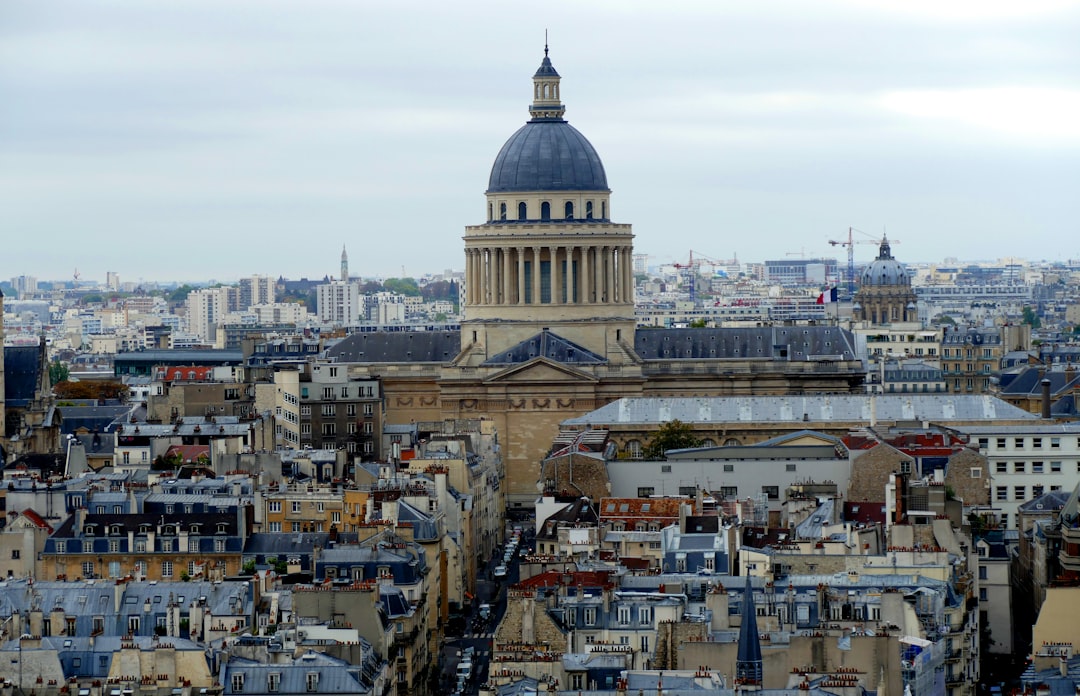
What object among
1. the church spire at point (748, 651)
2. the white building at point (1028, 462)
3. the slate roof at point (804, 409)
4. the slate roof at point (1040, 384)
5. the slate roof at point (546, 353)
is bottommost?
the church spire at point (748, 651)

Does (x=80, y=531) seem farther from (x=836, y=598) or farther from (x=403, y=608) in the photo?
(x=836, y=598)

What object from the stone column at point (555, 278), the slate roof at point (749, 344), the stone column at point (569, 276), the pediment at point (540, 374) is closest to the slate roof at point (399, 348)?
the stone column at point (555, 278)

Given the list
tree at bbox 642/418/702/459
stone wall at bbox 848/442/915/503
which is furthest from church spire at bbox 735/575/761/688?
tree at bbox 642/418/702/459

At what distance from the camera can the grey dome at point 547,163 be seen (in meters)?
184

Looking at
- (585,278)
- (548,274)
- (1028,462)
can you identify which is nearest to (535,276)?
(548,274)

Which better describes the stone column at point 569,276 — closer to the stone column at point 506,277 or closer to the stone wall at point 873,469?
the stone column at point 506,277

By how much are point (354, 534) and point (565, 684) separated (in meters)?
26.9

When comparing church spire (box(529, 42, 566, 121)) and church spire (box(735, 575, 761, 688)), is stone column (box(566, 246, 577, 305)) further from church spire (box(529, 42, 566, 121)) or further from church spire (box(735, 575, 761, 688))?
church spire (box(735, 575, 761, 688))

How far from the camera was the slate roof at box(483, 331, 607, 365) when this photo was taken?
178 m

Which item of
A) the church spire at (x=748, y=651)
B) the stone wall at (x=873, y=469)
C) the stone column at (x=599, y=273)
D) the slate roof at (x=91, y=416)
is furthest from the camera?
the stone column at (x=599, y=273)

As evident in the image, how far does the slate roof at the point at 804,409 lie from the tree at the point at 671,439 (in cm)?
194

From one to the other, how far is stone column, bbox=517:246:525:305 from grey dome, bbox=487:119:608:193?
3515mm

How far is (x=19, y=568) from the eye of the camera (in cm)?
10119

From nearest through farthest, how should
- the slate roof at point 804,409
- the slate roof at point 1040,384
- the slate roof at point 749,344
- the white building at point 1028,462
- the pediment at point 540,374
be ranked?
the white building at point 1028,462
the slate roof at point 804,409
the pediment at point 540,374
the slate roof at point 749,344
the slate roof at point 1040,384
